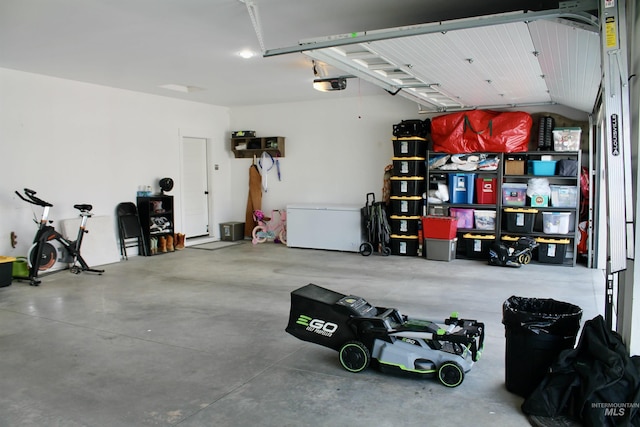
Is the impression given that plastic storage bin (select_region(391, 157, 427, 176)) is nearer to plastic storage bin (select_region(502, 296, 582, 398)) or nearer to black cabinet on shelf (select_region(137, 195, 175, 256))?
black cabinet on shelf (select_region(137, 195, 175, 256))

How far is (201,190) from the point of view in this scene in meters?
9.50

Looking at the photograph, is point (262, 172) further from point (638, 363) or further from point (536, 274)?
point (638, 363)

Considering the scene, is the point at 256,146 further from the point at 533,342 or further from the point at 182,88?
the point at 533,342

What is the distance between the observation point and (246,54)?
5.34 metres

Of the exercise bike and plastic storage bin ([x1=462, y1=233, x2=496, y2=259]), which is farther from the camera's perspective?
plastic storage bin ([x1=462, y1=233, x2=496, y2=259])

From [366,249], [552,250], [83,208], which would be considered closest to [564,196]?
[552,250]

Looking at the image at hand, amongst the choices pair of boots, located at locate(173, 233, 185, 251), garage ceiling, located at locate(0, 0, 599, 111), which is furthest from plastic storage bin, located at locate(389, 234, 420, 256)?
pair of boots, located at locate(173, 233, 185, 251)

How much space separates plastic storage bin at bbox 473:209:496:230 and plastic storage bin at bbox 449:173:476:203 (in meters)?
0.24

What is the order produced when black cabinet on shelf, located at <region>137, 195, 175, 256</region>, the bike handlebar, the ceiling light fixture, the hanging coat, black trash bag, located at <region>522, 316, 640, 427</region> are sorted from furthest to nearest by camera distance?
the hanging coat
black cabinet on shelf, located at <region>137, 195, 175, 256</region>
the ceiling light fixture
the bike handlebar
black trash bag, located at <region>522, 316, 640, 427</region>

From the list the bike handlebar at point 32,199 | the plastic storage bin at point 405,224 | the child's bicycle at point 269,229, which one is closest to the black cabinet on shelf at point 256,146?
A: the child's bicycle at point 269,229

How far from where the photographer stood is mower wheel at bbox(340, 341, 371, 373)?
3.15m

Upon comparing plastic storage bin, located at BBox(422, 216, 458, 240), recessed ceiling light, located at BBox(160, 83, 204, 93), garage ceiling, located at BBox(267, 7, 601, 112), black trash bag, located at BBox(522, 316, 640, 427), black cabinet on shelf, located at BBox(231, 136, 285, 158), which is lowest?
black trash bag, located at BBox(522, 316, 640, 427)

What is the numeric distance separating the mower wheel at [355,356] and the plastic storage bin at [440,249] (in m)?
4.40

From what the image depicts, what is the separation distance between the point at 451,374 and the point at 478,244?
4697mm
